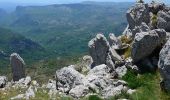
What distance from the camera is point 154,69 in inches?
1199

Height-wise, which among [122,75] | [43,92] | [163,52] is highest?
[163,52]

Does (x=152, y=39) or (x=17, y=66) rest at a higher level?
(x=152, y=39)

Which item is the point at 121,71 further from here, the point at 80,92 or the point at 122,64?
the point at 80,92

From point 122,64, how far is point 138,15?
958 cm

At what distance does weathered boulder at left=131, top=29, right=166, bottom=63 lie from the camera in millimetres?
30438

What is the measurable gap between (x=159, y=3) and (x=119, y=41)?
6.09m

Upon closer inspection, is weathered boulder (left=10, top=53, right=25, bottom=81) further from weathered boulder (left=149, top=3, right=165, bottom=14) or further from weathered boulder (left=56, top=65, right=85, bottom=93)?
weathered boulder (left=149, top=3, right=165, bottom=14)

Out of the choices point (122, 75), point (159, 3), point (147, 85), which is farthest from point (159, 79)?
point (159, 3)

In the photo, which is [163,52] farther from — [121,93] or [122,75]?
[122,75]

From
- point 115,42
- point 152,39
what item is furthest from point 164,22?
point 152,39

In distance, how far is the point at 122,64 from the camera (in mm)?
33656

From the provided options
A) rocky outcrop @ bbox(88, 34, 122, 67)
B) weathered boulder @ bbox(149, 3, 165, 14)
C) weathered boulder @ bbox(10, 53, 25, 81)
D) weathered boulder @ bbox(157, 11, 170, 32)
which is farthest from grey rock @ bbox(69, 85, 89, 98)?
weathered boulder @ bbox(10, 53, 25, 81)

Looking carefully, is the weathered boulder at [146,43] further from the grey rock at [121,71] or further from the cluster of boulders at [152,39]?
the grey rock at [121,71]

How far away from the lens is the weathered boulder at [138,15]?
133 ft
